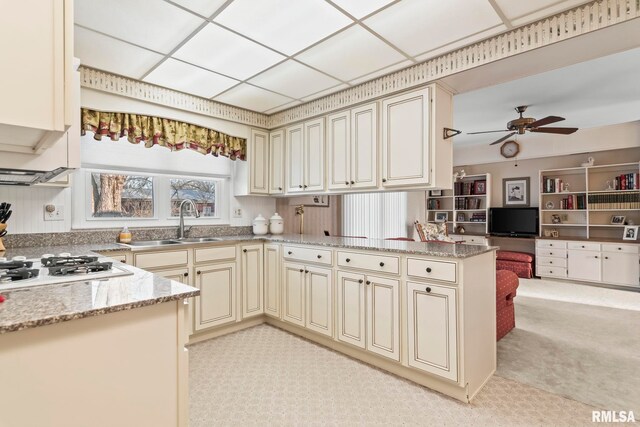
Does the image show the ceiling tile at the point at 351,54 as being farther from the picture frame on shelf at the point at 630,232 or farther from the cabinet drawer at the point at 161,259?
the picture frame on shelf at the point at 630,232

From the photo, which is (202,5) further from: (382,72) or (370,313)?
(370,313)

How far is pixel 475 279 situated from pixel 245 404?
1.68 metres

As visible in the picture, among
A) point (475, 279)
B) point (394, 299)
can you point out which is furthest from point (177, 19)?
point (475, 279)

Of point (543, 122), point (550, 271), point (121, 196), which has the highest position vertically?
point (543, 122)

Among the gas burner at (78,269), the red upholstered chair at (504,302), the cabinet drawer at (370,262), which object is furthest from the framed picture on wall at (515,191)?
the gas burner at (78,269)

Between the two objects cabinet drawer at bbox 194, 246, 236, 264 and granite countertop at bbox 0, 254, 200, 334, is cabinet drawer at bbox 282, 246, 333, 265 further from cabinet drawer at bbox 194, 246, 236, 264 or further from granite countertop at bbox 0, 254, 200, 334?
granite countertop at bbox 0, 254, 200, 334

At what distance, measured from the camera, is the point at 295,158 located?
3664mm

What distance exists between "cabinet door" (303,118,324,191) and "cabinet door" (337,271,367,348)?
3.67 ft

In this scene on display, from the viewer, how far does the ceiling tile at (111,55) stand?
87.1 inches

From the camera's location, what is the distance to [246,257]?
330 centimetres

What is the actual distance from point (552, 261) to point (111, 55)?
6.88 m

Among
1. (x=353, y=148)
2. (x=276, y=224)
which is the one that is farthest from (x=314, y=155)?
(x=276, y=224)

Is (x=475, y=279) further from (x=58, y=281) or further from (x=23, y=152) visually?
(x=23, y=152)

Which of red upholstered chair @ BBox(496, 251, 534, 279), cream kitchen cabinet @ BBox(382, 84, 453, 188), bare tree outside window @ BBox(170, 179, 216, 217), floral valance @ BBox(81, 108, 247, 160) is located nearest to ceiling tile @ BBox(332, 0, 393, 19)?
cream kitchen cabinet @ BBox(382, 84, 453, 188)
